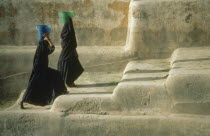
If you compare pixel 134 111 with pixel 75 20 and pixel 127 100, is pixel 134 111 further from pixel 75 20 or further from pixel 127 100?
pixel 75 20

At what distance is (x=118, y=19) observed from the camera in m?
8.88

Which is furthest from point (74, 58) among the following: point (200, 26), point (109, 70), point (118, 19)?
point (200, 26)

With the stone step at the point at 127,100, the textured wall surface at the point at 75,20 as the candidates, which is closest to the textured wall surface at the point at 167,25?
the textured wall surface at the point at 75,20

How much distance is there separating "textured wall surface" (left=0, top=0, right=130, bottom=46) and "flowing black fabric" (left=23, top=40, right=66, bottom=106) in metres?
2.26

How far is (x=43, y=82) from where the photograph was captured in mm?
6957

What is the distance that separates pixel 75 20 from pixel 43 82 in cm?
256

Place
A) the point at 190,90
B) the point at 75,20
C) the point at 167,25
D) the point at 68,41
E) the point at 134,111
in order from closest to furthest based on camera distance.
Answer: the point at 190,90 < the point at 134,111 < the point at 68,41 < the point at 167,25 < the point at 75,20

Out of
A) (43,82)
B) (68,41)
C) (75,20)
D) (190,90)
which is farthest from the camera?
(75,20)

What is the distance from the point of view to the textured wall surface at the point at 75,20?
8.89 meters

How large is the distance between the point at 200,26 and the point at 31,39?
3.98m

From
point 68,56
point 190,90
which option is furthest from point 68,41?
point 190,90

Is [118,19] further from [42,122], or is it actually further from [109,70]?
[42,122]

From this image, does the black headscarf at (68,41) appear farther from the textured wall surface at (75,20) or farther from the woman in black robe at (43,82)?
the textured wall surface at (75,20)

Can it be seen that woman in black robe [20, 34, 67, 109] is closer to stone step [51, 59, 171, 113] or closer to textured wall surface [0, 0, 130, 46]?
stone step [51, 59, 171, 113]
